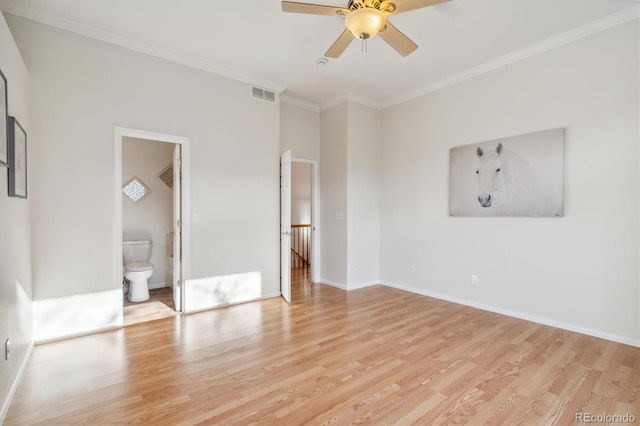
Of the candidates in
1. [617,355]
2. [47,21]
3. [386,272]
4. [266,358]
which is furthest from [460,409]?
[47,21]

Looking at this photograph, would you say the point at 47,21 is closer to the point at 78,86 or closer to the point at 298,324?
the point at 78,86

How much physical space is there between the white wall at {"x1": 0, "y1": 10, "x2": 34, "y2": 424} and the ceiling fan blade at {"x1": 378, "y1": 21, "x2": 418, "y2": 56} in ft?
9.00

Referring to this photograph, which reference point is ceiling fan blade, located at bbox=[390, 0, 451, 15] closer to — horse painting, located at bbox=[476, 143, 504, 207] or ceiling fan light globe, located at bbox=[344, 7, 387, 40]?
ceiling fan light globe, located at bbox=[344, 7, 387, 40]

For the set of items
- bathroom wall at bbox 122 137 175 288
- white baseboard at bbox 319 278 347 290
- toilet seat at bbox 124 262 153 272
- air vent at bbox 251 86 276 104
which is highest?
air vent at bbox 251 86 276 104

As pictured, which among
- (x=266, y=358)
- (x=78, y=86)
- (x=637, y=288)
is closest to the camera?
(x=266, y=358)

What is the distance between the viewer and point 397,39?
270 centimetres

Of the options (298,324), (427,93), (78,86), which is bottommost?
(298,324)

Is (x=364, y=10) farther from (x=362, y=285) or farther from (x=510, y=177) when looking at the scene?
(x=362, y=285)

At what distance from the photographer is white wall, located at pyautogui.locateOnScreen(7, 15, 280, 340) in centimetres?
295

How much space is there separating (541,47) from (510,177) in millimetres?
1429

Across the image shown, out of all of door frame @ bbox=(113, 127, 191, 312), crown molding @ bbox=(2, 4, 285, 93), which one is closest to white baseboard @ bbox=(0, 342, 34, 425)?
door frame @ bbox=(113, 127, 191, 312)

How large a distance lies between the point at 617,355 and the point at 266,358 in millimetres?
3047

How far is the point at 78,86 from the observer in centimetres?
312

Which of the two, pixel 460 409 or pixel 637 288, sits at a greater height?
pixel 637 288
